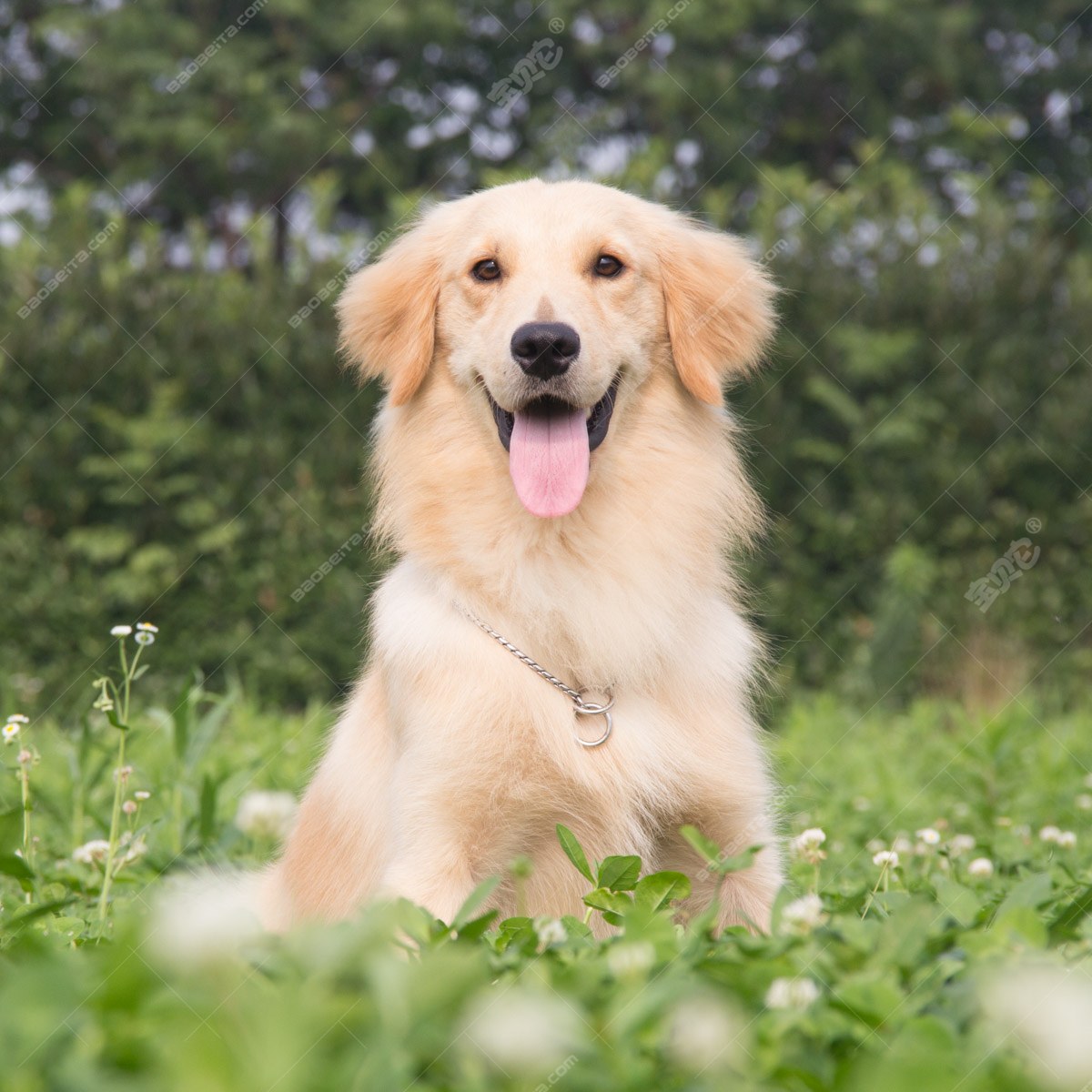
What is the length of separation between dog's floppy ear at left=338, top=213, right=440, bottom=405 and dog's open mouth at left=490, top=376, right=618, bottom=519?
1.28ft

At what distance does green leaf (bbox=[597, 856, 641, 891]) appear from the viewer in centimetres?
205

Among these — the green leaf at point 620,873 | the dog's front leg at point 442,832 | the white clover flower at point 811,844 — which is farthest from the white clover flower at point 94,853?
the white clover flower at point 811,844

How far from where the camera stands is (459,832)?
256cm

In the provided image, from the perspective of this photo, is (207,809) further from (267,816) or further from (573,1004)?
(573,1004)

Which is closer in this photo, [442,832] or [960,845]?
[442,832]

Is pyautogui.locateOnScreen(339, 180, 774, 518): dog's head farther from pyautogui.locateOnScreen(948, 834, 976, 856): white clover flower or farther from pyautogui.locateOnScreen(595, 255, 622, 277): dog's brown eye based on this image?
pyautogui.locateOnScreen(948, 834, 976, 856): white clover flower

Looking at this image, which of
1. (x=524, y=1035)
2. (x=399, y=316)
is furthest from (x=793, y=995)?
(x=399, y=316)

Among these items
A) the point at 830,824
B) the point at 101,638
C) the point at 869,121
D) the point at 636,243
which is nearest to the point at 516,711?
the point at 636,243

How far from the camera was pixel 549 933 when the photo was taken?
178cm

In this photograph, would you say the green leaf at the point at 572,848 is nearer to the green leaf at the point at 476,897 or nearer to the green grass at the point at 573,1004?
the green grass at the point at 573,1004

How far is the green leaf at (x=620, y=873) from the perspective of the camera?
2.05m

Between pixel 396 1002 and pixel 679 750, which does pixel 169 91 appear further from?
pixel 396 1002

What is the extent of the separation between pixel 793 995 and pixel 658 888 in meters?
0.63

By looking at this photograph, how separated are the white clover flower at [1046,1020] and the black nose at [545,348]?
6.17 ft
